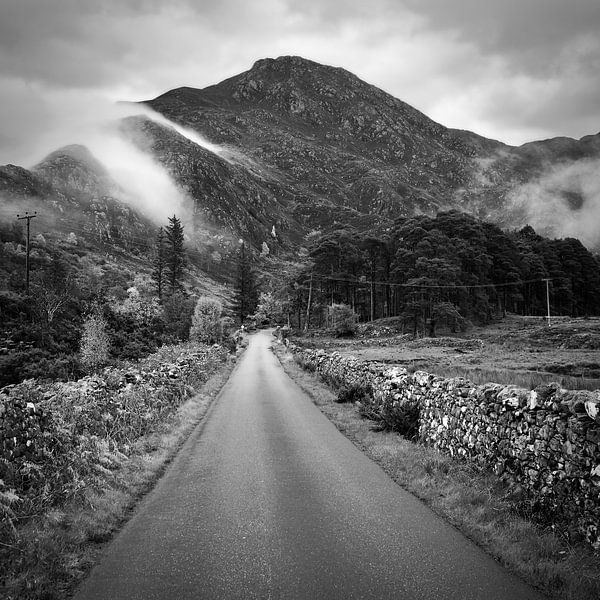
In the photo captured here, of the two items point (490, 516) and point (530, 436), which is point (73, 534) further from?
point (530, 436)

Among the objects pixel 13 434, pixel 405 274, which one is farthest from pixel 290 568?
pixel 405 274

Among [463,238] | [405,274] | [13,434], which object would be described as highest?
[463,238]

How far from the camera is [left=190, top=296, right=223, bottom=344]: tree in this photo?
51656mm

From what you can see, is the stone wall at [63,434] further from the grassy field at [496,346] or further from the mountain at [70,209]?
the mountain at [70,209]

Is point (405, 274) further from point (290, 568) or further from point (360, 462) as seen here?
point (290, 568)

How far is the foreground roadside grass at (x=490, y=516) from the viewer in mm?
5117

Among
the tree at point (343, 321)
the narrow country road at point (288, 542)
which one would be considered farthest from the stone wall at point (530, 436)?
the tree at point (343, 321)

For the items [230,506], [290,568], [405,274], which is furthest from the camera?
[405,274]

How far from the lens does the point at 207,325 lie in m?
52.7

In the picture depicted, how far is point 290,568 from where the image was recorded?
5293mm

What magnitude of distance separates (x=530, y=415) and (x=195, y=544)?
5.87 m

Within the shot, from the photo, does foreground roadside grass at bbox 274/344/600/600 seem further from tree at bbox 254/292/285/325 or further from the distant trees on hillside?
tree at bbox 254/292/285/325

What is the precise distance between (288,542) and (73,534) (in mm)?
3159

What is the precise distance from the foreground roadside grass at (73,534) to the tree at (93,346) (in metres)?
27.4
